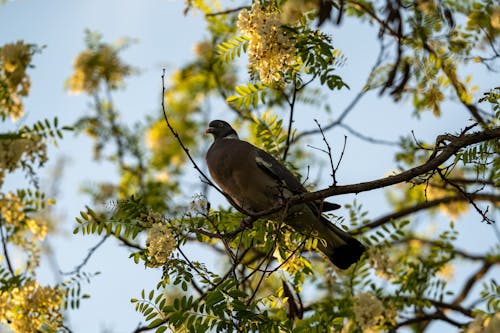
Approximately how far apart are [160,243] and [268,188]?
1614 mm

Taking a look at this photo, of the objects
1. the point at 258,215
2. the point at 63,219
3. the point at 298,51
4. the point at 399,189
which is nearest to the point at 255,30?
the point at 298,51

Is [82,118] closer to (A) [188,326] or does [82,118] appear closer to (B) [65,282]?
(B) [65,282]

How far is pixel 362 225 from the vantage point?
5.49 m

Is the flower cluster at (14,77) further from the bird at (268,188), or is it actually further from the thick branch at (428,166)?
the thick branch at (428,166)

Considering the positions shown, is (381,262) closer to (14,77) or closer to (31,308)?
(31,308)

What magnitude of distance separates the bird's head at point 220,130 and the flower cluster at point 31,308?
2.14 meters

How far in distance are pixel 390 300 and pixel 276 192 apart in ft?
4.47

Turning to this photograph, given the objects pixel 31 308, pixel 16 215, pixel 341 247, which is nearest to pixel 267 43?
pixel 341 247

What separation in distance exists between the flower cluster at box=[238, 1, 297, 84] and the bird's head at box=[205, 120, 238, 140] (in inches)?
79.5

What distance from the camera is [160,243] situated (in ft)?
11.3

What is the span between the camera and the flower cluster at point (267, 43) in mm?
4094

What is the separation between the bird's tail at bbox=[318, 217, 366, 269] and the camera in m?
4.76

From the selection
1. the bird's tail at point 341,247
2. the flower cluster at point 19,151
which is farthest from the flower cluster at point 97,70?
the bird's tail at point 341,247

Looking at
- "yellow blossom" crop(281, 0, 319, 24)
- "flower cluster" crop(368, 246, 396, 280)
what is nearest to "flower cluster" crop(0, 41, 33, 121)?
"yellow blossom" crop(281, 0, 319, 24)
